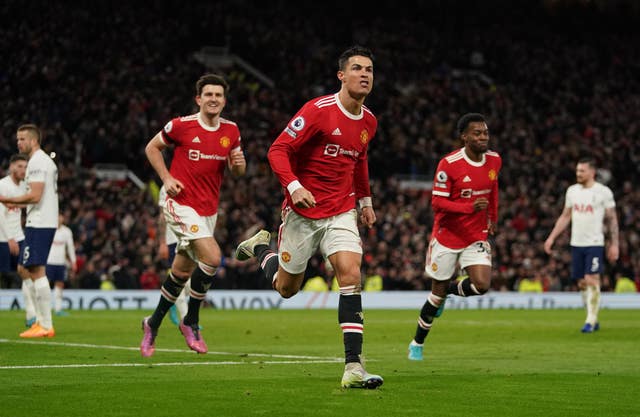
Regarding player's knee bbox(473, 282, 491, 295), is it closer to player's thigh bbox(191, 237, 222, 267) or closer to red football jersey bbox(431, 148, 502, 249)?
red football jersey bbox(431, 148, 502, 249)

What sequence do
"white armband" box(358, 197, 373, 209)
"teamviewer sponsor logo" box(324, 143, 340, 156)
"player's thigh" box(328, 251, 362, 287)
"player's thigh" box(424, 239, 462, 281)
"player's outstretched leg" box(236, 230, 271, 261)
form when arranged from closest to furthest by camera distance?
"player's thigh" box(328, 251, 362, 287), "teamviewer sponsor logo" box(324, 143, 340, 156), "white armband" box(358, 197, 373, 209), "player's outstretched leg" box(236, 230, 271, 261), "player's thigh" box(424, 239, 462, 281)

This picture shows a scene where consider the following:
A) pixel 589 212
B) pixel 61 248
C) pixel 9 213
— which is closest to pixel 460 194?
pixel 589 212

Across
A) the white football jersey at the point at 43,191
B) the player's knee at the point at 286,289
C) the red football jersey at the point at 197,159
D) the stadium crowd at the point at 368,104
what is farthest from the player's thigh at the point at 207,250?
the stadium crowd at the point at 368,104

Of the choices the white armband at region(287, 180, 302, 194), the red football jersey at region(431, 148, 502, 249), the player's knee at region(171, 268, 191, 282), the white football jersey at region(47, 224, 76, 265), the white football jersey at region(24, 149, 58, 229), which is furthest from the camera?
the white football jersey at region(47, 224, 76, 265)

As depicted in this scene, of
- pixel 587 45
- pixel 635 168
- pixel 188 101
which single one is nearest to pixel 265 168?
pixel 188 101

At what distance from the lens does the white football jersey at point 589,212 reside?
1761 centimetres

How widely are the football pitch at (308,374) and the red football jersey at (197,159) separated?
5.43 ft

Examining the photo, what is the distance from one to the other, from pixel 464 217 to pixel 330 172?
372 centimetres

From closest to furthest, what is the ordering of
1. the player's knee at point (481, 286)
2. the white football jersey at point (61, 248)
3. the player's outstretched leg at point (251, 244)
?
1. the player's outstretched leg at point (251, 244)
2. the player's knee at point (481, 286)
3. the white football jersey at point (61, 248)

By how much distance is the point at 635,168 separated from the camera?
38031 mm

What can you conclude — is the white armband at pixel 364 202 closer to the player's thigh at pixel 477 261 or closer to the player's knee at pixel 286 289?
the player's knee at pixel 286 289

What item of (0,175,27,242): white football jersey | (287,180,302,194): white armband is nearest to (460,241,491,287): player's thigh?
(287,180,302,194): white armband

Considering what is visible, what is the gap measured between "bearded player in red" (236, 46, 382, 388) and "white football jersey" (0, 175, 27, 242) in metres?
8.80

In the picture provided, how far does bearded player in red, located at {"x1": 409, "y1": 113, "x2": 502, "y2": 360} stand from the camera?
11797mm
